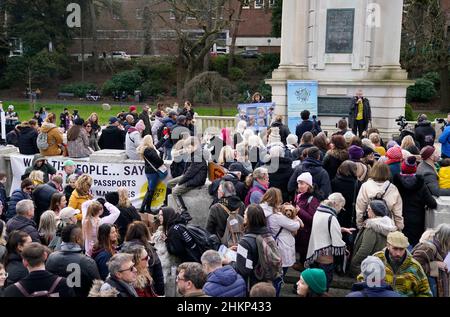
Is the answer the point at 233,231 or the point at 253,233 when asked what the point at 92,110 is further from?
the point at 253,233

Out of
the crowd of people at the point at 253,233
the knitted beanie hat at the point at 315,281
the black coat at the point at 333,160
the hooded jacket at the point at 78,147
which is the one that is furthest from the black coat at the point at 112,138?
the knitted beanie hat at the point at 315,281

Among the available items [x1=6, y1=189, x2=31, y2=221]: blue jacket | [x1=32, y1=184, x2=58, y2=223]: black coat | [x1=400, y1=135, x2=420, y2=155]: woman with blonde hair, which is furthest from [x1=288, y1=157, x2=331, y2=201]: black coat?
[x1=6, y1=189, x2=31, y2=221]: blue jacket

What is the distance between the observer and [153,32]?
57.8 m

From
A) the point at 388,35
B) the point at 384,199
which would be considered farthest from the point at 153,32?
the point at 384,199

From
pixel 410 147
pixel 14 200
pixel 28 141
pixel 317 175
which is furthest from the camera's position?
pixel 28 141

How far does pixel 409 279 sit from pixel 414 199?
2.53m

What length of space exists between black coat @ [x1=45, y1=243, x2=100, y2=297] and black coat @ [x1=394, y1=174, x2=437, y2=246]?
440 centimetres

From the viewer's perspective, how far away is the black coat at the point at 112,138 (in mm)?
14461

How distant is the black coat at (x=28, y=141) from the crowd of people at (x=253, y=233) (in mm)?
3594

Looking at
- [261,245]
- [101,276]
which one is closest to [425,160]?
[261,245]

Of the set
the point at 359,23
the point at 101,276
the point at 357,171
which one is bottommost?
the point at 101,276

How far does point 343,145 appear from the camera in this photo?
30.0ft
